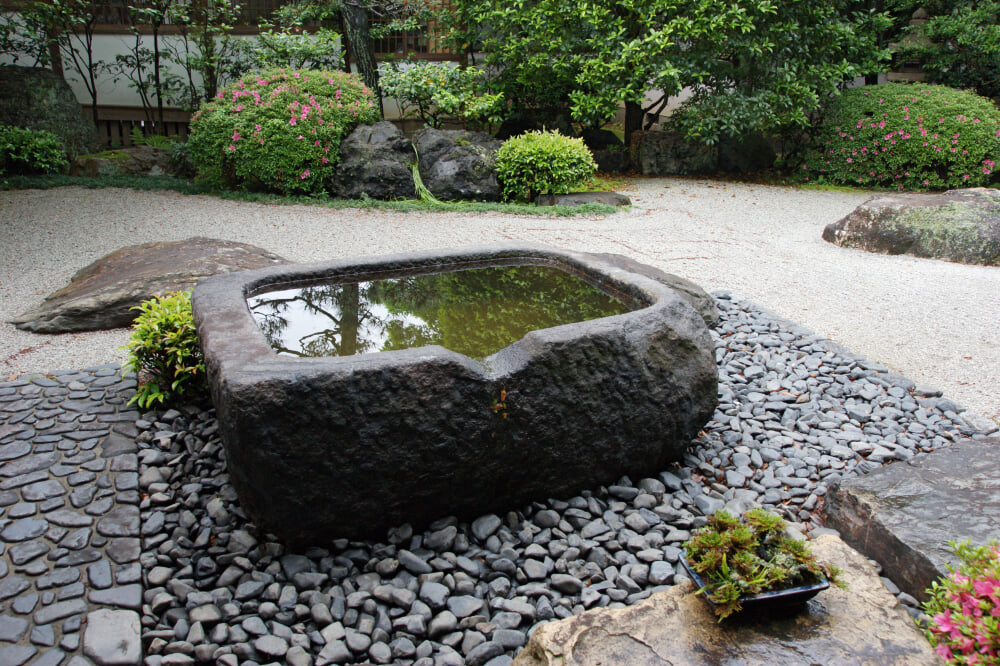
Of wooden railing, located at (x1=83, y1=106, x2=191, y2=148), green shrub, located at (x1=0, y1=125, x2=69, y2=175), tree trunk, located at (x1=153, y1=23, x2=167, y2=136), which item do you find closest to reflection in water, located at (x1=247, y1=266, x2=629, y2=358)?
green shrub, located at (x1=0, y1=125, x2=69, y2=175)

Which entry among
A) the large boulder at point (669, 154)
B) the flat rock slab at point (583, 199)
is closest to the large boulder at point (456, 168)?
the flat rock slab at point (583, 199)

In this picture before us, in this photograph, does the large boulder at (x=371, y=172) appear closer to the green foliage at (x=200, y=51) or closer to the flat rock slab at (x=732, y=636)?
the green foliage at (x=200, y=51)

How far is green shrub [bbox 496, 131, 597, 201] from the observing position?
27.8ft

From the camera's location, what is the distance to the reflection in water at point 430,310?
2.92m

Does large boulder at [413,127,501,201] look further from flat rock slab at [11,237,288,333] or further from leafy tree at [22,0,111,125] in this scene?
leafy tree at [22,0,111,125]

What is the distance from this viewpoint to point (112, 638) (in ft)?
6.68

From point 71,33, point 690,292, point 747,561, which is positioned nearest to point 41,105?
point 71,33

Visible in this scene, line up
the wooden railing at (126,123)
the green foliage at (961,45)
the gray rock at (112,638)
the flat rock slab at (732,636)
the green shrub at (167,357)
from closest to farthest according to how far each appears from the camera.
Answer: the flat rock slab at (732,636)
the gray rock at (112,638)
the green shrub at (167,357)
the green foliage at (961,45)
the wooden railing at (126,123)

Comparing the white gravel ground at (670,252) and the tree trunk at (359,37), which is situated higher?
the tree trunk at (359,37)

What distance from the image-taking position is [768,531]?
6.18 ft

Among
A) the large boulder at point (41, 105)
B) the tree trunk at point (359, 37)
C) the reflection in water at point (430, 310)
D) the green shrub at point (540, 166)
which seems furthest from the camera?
the tree trunk at point (359, 37)

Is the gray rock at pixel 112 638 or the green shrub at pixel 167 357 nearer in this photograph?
the gray rock at pixel 112 638

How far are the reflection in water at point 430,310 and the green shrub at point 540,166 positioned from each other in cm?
499

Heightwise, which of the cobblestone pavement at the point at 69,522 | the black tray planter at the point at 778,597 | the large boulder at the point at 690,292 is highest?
the large boulder at the point at 690,292
